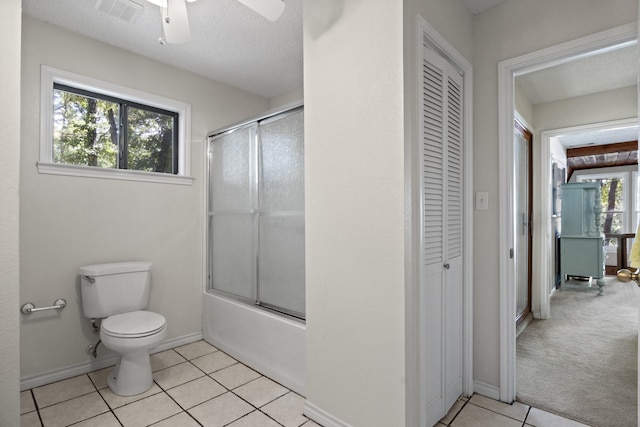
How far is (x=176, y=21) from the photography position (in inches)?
65.2

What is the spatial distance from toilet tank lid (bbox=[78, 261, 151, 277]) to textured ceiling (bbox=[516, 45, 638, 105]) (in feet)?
11.8

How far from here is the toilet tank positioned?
2254 millimetres

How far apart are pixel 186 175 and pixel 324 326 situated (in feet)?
6.24

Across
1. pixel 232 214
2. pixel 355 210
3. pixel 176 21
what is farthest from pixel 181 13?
pixel 232 214

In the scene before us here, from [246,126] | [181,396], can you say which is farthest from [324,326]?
[246,126]

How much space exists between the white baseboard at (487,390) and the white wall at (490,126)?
3 cm

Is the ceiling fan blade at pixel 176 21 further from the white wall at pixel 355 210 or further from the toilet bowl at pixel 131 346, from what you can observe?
the toilet bowl at pixel 131 346

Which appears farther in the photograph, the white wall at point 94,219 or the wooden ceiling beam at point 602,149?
the wooden ceiling beam at point 602,149

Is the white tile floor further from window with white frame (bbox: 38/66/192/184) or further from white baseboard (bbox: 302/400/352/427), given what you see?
window with white frame (bbox: 38/66/192/184)

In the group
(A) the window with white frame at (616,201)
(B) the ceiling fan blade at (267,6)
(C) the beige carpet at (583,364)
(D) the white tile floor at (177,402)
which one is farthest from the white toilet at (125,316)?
(A) the window with white frame at (616,201)

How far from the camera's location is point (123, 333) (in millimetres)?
2018

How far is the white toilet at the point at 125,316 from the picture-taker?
2.04 m

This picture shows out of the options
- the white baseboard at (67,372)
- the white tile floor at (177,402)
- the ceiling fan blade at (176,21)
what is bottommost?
the white tile floor at (177,402)

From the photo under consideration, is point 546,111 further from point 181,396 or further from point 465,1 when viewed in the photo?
point 181,396
